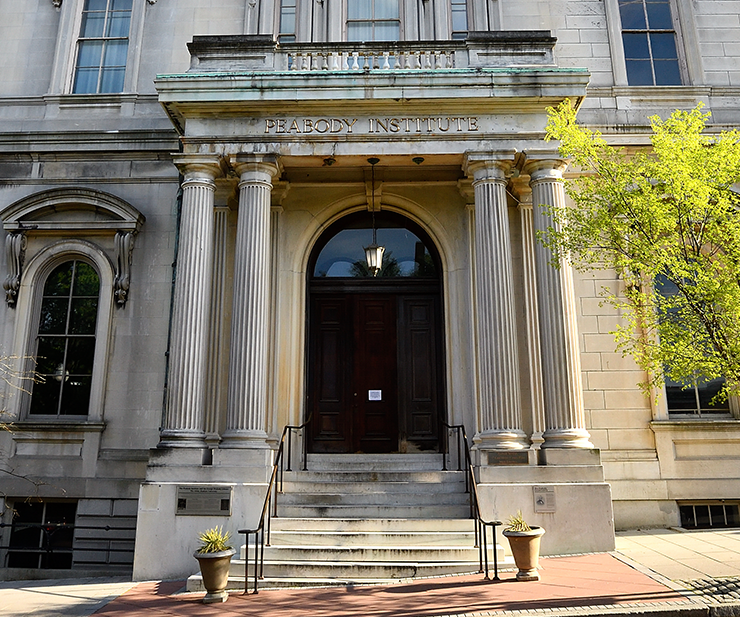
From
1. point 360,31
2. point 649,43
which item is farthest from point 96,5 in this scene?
point 649,43

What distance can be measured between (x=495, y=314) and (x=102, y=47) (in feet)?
35.5

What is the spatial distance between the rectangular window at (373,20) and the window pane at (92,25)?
5.65 metres

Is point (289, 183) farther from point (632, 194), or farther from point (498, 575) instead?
point (498, 575)

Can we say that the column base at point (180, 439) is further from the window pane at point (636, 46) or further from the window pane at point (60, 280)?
the window pane at point (636, 46)

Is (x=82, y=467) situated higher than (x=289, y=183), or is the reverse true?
(x=289, y=183)

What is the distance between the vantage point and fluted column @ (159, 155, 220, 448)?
10000mm

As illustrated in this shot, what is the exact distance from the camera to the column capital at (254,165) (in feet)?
35.4

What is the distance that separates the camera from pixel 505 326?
1014cm

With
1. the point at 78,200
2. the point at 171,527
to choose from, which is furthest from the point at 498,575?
the point at 78,200

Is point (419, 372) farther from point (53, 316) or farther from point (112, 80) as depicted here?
point (112, 80)

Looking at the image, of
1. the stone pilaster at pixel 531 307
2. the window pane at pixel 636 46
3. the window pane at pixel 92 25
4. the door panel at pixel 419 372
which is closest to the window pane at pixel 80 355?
the door panel at pixel 419 372

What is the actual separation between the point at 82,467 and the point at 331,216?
6.68 m

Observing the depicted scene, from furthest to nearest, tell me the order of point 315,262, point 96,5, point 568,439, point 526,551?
point 96,5, point 315,262, point 568,439, point 526,551

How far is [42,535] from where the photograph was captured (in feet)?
38.5
